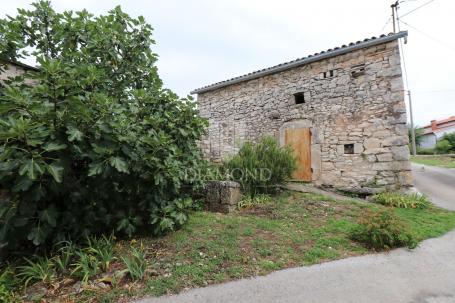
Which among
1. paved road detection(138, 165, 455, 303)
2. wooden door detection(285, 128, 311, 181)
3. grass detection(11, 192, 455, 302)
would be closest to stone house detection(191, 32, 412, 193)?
wooden door detection(285, 128, 311, 181)

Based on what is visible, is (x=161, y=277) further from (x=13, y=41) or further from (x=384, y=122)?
(x=384, y=122)

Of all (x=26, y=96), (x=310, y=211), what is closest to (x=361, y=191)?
(x=310, y=211)

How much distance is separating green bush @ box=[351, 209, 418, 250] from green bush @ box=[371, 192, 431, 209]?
2101 millimetres

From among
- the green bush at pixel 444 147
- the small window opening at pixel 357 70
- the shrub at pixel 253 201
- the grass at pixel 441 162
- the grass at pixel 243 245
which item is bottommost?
the grass at pixel 243 245

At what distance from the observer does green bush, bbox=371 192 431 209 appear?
5098 mm

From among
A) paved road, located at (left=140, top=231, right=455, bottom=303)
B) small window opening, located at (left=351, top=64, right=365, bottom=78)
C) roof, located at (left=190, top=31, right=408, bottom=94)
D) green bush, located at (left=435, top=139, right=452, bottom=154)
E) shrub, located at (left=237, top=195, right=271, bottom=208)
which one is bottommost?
paved road, located at (left=140, top=231, right=455, bottom=303)

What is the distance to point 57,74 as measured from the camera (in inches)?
97.0

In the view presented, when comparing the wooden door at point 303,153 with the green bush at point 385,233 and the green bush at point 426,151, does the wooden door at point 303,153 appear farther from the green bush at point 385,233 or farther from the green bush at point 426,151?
the green bush at point 426,151

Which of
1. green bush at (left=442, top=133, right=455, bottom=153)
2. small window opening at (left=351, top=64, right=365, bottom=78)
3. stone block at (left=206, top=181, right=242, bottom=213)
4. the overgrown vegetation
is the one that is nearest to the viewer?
stone block at (left=206, top=181, right=242, bottom=213)

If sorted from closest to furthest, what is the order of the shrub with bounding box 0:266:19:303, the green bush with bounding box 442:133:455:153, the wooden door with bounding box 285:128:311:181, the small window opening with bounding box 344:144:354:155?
the shrub with bounding box 0:266:19:303, the small window opening with bounding box 344:144:354:155, the wooden door with bounding box 285:128:311:181, the green bush with bounding box 442:133:455:153

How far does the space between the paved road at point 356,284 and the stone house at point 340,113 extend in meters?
3.12

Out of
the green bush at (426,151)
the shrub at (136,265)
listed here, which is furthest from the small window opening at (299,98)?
the green bush at (426,151)

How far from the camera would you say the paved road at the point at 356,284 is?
2.25m

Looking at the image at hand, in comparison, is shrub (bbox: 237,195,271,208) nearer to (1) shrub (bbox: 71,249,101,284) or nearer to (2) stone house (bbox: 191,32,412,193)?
(2) stone house (bbox: 191,32,412,193)
